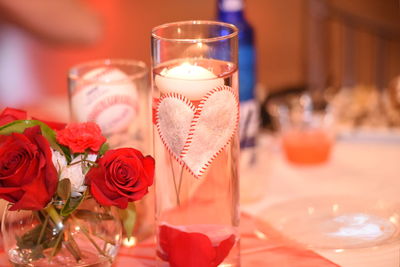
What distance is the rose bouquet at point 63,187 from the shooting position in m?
0.78

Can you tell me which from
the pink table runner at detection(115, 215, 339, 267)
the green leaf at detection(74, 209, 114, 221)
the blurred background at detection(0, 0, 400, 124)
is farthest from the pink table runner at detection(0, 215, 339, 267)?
the blurred background at detection(0, 0, 400, 124)

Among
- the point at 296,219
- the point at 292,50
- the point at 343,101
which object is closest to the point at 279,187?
the point at 296,219

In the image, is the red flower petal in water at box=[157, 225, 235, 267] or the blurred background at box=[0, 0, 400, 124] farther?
the blurred background at box=[0, 0, 400, 124]

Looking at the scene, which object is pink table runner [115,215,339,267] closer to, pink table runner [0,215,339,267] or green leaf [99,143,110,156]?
pink table runner [0,215,339,267]

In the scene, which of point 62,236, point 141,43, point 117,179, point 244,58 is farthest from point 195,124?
point 141,43

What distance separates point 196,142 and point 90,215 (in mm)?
168

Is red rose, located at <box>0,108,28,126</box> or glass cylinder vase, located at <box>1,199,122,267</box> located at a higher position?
red rose, located at <box>0,108,28,126</box>

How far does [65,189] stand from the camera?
2.60ft

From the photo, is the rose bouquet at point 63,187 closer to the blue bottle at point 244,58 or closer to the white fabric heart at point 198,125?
the white fabric heart at point 198,125

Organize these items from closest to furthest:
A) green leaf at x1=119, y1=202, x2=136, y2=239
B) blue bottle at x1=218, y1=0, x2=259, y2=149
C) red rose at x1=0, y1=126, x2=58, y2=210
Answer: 1. red rose at x1=0, y1=126, x2=58, y2=210
2. green leaf at x1=119, y1=202, x2=136, y2=239
3. blue bottle at x1=218, y1=0, x2=259, y2=149

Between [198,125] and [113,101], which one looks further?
[113,101]

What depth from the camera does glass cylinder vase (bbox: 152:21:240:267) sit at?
2.64 feet

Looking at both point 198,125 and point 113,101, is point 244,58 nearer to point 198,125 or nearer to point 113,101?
point 113,101

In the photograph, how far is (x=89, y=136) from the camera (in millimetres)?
809
